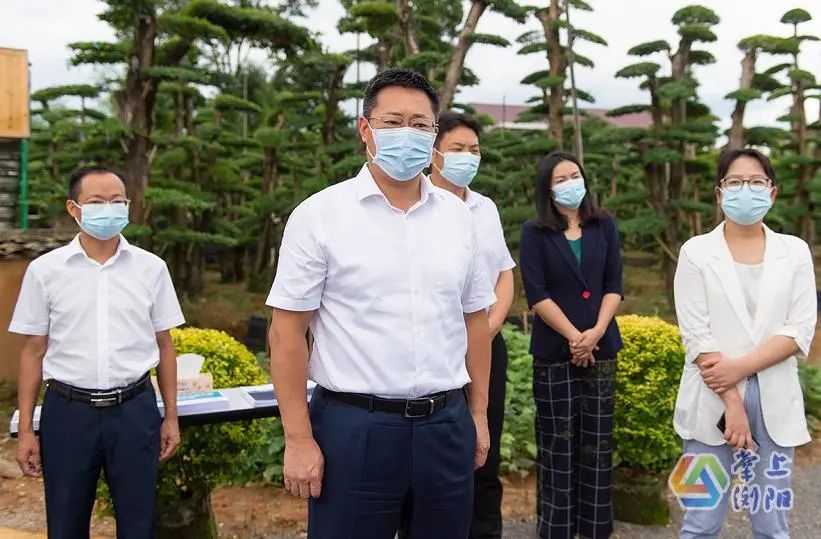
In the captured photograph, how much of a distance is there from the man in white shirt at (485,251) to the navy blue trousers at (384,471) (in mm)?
910

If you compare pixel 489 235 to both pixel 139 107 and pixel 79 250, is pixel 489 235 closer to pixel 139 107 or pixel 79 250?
pixel 79 250

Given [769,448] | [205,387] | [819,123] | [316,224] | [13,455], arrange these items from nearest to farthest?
[316,224], [769,448], [205,387], [13,455], [819,123]

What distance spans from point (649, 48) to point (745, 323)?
696 cm

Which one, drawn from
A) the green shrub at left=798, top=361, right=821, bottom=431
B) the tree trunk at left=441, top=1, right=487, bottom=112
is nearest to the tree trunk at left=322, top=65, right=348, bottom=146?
the tree trunk at left=441, top=1, right=487, bottom=112

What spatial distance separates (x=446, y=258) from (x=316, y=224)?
328 millimetres

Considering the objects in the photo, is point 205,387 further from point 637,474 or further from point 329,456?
point 637,474

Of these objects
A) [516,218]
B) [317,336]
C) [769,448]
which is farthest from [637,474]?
[516,218]

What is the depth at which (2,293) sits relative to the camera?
5.95m

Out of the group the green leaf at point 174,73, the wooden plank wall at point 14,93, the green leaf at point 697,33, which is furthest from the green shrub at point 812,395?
the wooden plank wall at point 14,93

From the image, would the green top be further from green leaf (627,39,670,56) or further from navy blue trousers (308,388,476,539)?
green leaf (627,39,670,56)

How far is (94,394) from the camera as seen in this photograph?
2.18 m

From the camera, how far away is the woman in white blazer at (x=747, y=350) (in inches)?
89.9

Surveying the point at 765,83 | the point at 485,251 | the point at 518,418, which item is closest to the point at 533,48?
the point at 765,83

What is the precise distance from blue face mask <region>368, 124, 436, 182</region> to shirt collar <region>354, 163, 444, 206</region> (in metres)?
0.05
